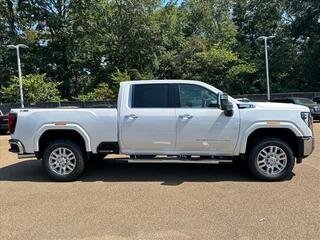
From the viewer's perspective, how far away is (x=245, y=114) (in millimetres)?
8414

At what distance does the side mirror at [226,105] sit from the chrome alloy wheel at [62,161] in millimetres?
2994

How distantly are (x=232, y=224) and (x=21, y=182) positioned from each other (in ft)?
15.3

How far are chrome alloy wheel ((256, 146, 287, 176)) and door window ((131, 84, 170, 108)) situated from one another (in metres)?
1.99

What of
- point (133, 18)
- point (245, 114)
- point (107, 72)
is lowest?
point (245, 114)

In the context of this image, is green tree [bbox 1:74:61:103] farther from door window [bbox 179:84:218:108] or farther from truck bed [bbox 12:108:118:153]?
door window [bbox 179:84:218:108]

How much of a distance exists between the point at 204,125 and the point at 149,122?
1020 millimetres

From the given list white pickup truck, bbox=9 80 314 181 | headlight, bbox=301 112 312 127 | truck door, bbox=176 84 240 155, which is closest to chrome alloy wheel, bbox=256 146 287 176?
white pickup truck, bbox=9 80 314 181

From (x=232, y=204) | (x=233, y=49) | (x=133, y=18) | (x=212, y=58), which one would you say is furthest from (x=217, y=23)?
(x=232, y=204)

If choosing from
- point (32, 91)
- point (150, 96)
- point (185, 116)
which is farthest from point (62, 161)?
point (32, 91)

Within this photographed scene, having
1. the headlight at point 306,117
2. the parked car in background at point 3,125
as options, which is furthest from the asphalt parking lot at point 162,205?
the parked car in background at point 3,125

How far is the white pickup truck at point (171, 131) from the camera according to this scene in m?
8.41

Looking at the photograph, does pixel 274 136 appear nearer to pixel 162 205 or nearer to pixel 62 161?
pixel 162 205

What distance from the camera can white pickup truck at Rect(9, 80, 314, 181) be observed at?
8414mm

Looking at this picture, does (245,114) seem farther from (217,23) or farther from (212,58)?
(217,23)
